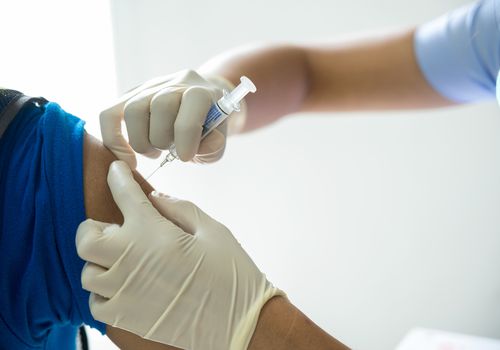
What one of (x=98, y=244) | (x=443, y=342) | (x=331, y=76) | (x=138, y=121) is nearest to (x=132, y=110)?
(x=138, y=121)

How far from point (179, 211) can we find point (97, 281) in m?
0.18

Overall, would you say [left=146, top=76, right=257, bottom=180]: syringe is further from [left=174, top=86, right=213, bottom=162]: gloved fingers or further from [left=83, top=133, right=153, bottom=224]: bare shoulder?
[left=83, top=133, right=153, bottom=224]: bare shoulder

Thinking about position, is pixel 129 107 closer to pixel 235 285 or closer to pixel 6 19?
pixel 235 285

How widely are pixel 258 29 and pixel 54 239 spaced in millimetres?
1992

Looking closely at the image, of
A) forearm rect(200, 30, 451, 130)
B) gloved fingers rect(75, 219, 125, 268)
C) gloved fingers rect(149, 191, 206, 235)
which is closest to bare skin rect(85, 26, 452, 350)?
forearm rect(200, 30, 451, 130)

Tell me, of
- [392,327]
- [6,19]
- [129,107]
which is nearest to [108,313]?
[129,107]

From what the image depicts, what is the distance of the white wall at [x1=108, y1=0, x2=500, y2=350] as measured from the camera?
2598 millimetres

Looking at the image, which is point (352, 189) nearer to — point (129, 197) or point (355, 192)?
point (355, 192)

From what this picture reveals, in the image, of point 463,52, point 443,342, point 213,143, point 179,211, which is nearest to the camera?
point 179,211

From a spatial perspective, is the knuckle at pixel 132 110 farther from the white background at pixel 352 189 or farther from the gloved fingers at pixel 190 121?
the white background at pixel 352 189

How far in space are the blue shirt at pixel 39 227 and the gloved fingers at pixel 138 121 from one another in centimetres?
13

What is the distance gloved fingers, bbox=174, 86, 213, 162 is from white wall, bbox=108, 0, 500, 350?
5.27 ft

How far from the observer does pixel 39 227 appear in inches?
32.3

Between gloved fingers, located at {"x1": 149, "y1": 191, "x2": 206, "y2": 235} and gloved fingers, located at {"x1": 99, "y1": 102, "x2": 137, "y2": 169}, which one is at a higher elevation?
gloved fingers, located at {"x1": 99, "y1": 102, "x2": 137, "y2": 169}
